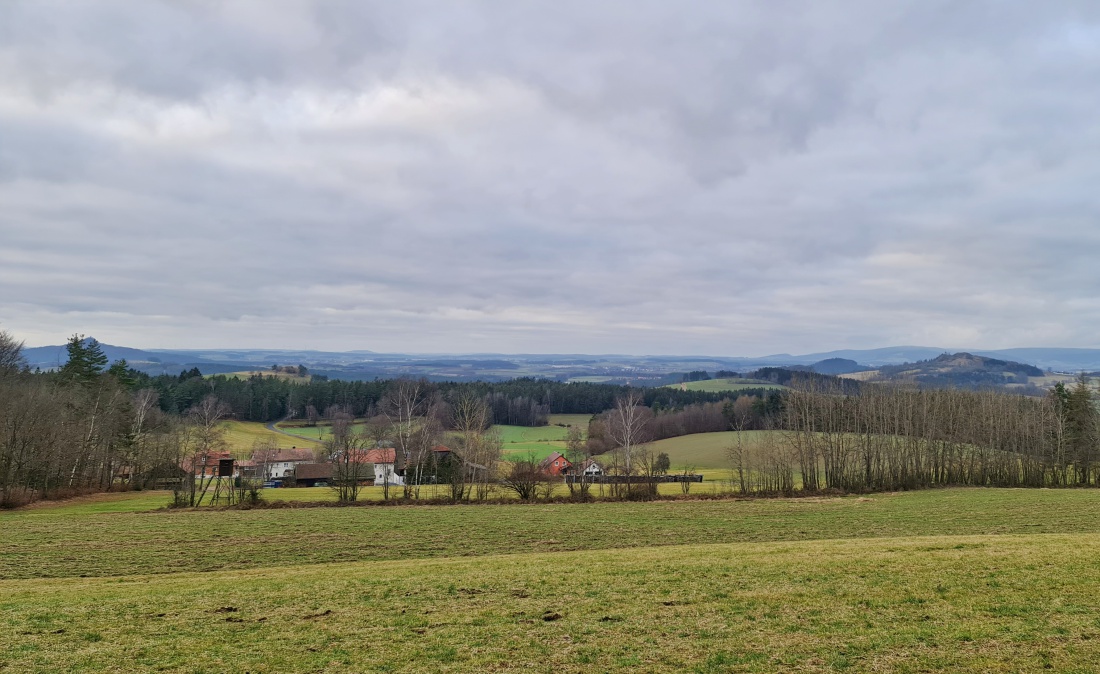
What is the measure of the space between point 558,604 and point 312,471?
90.3 m

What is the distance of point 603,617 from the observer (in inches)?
546

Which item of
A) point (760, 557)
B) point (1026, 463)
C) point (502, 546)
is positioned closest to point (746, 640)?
point (760, 557)

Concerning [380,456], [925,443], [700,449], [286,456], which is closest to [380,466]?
[380,456]

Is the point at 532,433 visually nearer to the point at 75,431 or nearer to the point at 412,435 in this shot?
the point at 412,435

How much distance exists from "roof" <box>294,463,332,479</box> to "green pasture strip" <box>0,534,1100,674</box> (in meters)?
78.2

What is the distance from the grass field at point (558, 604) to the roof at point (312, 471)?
67.5 metres

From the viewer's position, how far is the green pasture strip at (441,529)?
25.8 meters

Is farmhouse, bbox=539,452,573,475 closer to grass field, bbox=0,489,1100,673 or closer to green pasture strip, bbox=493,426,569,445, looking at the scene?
green pasture strip, bbox=493,426,569,445

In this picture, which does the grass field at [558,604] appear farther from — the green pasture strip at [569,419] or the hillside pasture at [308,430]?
the green pasture strip at [569,419]

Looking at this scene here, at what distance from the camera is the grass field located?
11297 mm

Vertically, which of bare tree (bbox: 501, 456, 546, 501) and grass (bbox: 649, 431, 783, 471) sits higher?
bare tree (bbox: 501, 456, 546, 501)

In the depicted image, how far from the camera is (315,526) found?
3562 centimetres

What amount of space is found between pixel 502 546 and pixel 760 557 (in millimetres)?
11716

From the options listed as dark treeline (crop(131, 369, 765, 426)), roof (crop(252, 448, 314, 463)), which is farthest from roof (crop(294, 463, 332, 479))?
dark treeline (crop(131, 369, 765, 426))
